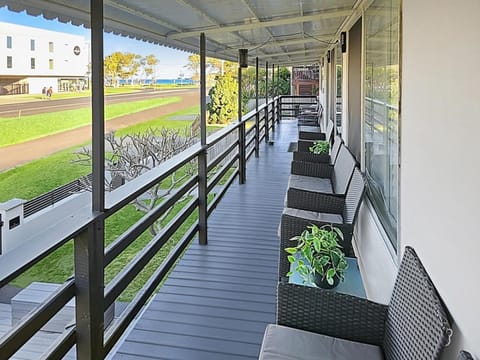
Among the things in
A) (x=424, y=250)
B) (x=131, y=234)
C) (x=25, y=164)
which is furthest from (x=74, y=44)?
(x=424, y=250)

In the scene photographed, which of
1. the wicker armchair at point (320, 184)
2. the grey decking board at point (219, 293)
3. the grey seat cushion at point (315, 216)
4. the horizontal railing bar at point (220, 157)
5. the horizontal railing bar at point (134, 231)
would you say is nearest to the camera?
the horizontal railing bar at point (134, 231)

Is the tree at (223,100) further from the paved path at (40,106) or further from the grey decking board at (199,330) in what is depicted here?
the grey decking board at (199,330)

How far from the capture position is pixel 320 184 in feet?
17.0

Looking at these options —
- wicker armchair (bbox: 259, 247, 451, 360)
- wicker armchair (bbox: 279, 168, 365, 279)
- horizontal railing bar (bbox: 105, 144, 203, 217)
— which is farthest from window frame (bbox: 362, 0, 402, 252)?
horizontal railing bar (bbox: 105, 144, 203, 217)

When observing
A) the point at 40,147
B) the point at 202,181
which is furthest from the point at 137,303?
the point at 202,181

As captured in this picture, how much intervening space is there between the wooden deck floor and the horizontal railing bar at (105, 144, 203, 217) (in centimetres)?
82

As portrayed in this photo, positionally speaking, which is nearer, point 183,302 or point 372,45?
point 183,302

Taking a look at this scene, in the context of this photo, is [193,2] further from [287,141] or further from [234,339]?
[287,141]

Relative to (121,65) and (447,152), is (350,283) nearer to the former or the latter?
(447,152)

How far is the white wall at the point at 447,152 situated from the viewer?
1304 mm

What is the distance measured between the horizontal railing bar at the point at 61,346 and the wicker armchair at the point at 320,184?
7.67 ft

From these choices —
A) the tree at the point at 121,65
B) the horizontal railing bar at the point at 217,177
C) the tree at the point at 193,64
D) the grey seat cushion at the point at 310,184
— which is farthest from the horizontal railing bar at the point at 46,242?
the tree at the point at 193,64

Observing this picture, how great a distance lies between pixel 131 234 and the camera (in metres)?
2.71

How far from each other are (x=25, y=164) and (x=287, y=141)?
10351 millimetres
